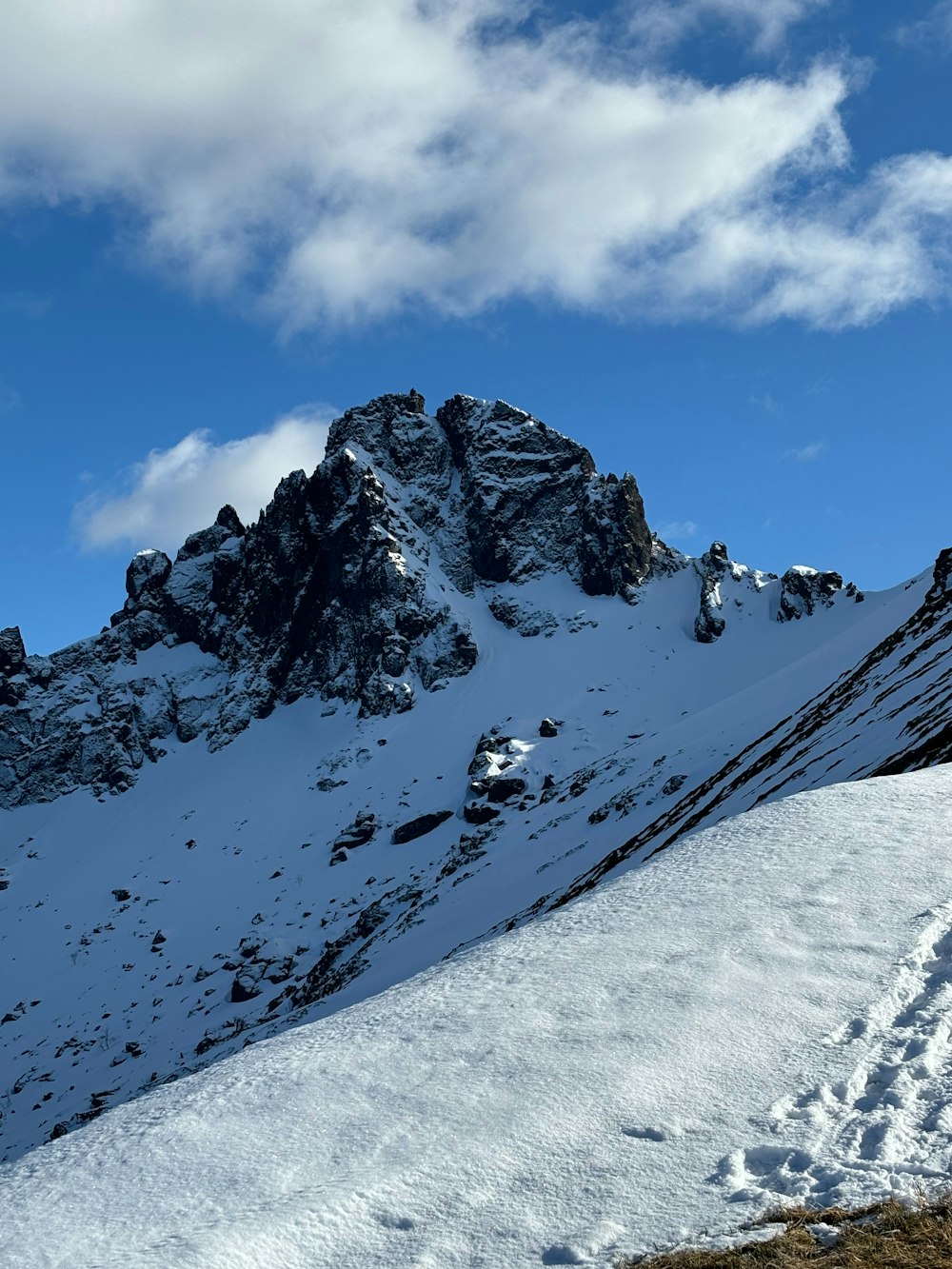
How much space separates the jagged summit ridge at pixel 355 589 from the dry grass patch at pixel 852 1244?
9243 centimetres

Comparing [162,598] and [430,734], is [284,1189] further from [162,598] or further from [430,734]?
[162,598]

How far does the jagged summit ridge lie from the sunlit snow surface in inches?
3442

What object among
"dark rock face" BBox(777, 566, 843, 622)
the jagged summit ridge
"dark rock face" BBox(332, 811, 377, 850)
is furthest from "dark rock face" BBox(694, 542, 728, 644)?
"dark rock face" BBox(332, 811, 377, 850)

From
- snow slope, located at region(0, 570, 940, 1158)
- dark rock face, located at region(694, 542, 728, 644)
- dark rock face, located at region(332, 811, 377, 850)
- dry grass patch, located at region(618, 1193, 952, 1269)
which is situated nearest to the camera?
dry grass patch, located at region(618, 1193, 952, 1269)

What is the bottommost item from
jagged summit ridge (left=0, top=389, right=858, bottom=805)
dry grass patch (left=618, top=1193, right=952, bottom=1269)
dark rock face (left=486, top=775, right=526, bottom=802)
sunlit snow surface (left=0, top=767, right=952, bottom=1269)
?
dry grass patch (left=618, top=1193, right=952, bottom=1269)

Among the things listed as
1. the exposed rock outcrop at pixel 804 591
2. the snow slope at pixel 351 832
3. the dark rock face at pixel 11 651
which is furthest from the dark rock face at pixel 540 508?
the dark rock face at pixel 11 651

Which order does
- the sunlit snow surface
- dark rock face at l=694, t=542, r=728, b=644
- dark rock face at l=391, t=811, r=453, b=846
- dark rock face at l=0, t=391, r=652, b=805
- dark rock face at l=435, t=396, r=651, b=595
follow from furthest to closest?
dark rock face at l=435, t=396, r=651, b=595, dark rock face at l=0, t=391, r=652, b=805, dark rock face at l=694, t=542, r=728, b=644, dark rock face at l=391, t=811, r=453, b=846, the sunlit snow surface

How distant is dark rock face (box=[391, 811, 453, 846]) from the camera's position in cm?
7431

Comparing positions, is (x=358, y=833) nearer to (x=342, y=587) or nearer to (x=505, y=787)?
(x=505, y=787)

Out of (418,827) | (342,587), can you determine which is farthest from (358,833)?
(342,587)

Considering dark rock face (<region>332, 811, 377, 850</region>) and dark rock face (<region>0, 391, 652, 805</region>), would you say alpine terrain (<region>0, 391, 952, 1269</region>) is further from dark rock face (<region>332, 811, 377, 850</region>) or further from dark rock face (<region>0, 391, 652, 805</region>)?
dark rock face (<region>0, 391, 652, 805</region>)

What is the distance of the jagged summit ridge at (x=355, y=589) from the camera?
107m

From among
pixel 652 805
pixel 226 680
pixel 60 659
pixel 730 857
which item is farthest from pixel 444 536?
Result: pixel 730 857

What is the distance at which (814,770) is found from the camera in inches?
1206
